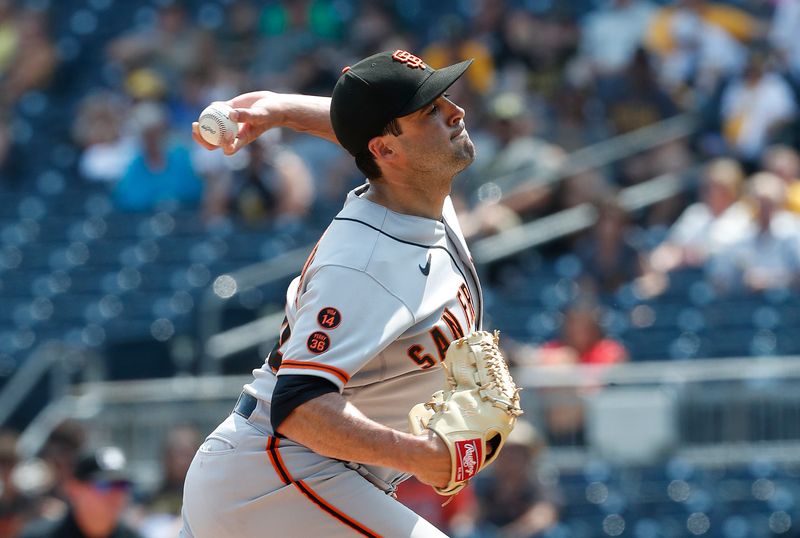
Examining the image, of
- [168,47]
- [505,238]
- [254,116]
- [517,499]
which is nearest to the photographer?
[254,116]

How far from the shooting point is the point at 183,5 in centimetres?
1299

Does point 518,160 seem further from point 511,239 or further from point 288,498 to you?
point 288,498

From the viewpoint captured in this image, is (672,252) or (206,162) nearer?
(672,252)

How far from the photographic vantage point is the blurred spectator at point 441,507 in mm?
6740

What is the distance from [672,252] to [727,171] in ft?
2.17

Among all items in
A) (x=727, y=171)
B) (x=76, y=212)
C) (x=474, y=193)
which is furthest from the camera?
(x=76, y=212)

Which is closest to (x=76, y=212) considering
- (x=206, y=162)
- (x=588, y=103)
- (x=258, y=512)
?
(x=206, y=162)

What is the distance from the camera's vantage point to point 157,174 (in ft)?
35.5

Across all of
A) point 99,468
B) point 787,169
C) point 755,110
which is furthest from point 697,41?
point 99,468

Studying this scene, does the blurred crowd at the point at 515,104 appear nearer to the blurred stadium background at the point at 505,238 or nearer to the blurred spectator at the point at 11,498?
the blurred stadium background at the point at 505,238

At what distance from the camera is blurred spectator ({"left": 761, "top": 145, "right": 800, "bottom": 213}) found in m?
8.70

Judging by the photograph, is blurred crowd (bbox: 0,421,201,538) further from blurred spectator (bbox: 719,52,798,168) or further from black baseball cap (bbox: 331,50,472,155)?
blurred spectator (bbox: 719,52,798,168)

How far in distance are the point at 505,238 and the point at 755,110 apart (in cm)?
198

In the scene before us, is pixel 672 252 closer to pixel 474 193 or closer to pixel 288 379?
pixel 474 193
